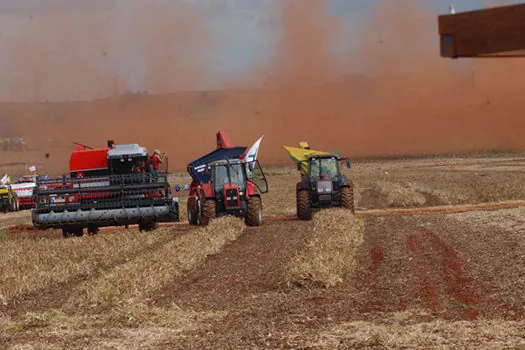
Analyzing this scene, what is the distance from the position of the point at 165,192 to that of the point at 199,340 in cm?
1479

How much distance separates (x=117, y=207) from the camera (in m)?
23.1

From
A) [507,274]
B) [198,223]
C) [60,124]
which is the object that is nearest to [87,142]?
[60,124]

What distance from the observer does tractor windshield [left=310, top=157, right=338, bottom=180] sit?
28.7 m

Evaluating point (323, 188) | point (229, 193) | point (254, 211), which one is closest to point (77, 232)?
point (229, 193)

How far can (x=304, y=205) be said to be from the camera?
27.8 metres

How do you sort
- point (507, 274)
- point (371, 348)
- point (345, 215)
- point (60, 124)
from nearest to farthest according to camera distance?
point (371, 348), point (507, 274), point (345, 215), point (60, 124)

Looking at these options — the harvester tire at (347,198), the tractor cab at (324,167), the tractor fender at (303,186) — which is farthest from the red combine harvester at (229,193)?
the harvester tire at (347,198)

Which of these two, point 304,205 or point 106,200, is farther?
point 304,205

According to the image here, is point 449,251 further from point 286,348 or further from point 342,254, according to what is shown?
point 286,348

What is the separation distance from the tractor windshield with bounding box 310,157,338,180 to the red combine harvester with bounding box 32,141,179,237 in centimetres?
641

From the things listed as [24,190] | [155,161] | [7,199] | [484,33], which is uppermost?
[155,161]

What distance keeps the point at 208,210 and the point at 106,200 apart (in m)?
3.53

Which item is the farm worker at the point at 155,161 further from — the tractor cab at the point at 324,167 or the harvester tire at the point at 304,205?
the tractor cab at the point at 324,167

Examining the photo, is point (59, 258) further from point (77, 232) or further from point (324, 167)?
point (324, 167)
